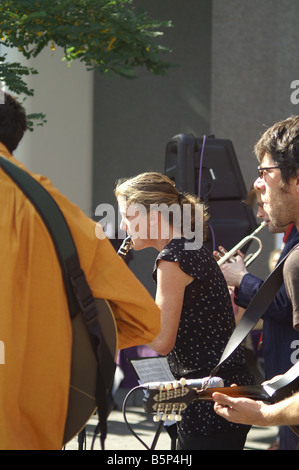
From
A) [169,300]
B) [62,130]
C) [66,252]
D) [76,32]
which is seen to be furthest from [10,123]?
[62,130]

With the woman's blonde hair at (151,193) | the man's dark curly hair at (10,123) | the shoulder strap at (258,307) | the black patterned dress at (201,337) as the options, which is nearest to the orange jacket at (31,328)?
the man's dark curly hair at (10,123)

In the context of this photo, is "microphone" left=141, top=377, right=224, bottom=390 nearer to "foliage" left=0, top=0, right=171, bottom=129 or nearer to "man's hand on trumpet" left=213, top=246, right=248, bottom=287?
"man's hand on trumpet" left=213, top=246, right=248, bottom=287

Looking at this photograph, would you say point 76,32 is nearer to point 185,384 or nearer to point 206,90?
point 185,384

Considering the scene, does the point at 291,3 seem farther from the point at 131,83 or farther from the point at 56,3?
the point at 56,3

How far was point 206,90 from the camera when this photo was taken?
807 cm

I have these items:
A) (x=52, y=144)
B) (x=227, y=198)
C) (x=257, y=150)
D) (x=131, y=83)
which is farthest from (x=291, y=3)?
(x=257, y=150)

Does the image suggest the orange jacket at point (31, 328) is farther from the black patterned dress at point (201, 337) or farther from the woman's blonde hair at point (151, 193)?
the woman's blonde hair at point (151, 193)

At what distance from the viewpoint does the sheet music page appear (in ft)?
8.89

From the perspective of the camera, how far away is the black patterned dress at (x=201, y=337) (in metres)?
2.35

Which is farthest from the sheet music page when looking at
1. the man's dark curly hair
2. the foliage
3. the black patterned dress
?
the foliage

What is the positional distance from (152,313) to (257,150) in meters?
0.86

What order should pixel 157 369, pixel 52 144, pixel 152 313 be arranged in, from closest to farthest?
pixel 152 313
pixel 157 369
pixel 52 144

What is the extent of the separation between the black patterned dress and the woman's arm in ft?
0.08

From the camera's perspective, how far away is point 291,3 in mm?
7793
